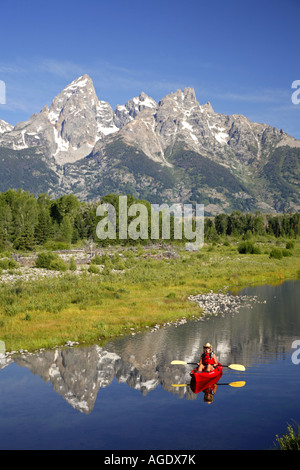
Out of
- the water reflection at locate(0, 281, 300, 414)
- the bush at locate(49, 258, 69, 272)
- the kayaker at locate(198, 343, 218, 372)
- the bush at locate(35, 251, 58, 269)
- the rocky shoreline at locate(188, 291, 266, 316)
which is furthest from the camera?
the bush at locate(35, 251, 58, 269)

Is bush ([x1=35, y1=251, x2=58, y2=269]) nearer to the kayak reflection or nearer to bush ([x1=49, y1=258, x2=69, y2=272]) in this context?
bush ([x1=49, y1=258, x2=69, y2=272])

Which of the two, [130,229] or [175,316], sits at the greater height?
[130,229]

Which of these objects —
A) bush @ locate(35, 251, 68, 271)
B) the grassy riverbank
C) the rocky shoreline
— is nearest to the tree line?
bush @ locate(35, 251, 68, 271)

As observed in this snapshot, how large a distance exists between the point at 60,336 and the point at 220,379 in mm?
13178

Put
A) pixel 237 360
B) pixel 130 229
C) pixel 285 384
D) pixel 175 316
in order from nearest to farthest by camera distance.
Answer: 1. pixel 285 384
2. pixel 237 360
3. pixel 175 316
4. pixel 130 229

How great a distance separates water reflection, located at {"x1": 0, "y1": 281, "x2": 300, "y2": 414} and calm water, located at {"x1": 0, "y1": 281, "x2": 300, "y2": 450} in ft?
0.21

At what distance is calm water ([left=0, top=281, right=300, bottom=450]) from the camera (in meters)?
17.7

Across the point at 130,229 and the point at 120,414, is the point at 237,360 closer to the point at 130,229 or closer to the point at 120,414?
the point at 120,414

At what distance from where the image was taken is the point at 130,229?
4803 inches

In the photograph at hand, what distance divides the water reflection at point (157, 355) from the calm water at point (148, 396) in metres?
0.06

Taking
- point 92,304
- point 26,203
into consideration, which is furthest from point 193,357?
point 26,203

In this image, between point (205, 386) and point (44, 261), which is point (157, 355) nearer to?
point (205, 386)

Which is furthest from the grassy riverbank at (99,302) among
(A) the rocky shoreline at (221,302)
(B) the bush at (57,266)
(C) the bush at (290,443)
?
(C) the bush at (290,443)

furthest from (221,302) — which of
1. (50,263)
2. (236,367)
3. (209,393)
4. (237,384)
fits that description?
(50,263)
